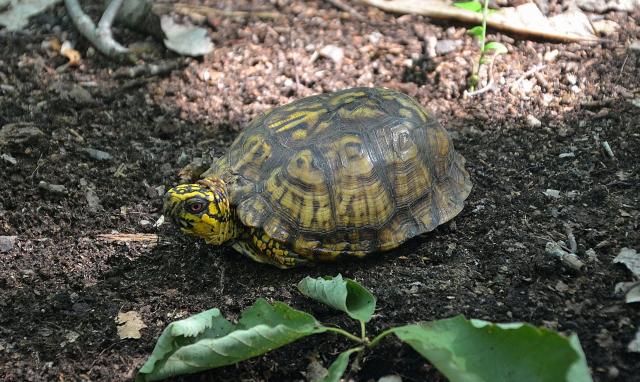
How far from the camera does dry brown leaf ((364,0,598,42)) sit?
4348mm

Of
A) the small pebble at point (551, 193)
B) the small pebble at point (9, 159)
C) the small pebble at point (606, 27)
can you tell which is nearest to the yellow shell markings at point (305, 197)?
the small pebble at point (551, 193)

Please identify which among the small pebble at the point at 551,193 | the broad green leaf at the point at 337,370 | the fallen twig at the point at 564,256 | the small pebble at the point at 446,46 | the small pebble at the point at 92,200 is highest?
the small pebble at the point at 446,46

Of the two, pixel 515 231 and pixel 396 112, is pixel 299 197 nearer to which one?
pixel 396 112

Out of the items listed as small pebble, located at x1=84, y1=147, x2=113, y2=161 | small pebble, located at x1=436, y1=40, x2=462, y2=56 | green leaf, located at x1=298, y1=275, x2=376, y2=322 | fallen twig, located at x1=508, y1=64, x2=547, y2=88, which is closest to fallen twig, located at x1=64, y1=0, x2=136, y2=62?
small pebble, located at x1=84, y1=147, x2=113, y2=161

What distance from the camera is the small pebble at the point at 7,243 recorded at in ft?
9.53

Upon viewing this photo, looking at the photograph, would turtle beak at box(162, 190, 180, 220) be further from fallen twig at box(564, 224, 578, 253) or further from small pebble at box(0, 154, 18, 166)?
fallen twig at box(564, 224, 578, 253)

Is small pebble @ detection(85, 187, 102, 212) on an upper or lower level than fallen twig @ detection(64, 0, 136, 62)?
lower

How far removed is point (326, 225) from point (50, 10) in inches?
134

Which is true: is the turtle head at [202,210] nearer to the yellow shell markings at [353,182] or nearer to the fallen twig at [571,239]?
the yellow shell markings at [353,182]

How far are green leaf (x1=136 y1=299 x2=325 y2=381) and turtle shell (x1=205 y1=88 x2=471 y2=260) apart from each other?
1.90ft

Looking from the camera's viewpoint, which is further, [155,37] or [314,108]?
[155,37]

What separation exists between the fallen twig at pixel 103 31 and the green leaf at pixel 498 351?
3.26 metres

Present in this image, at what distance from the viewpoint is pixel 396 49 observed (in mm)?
4465

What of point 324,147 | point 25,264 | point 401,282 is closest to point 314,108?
point 324,147
